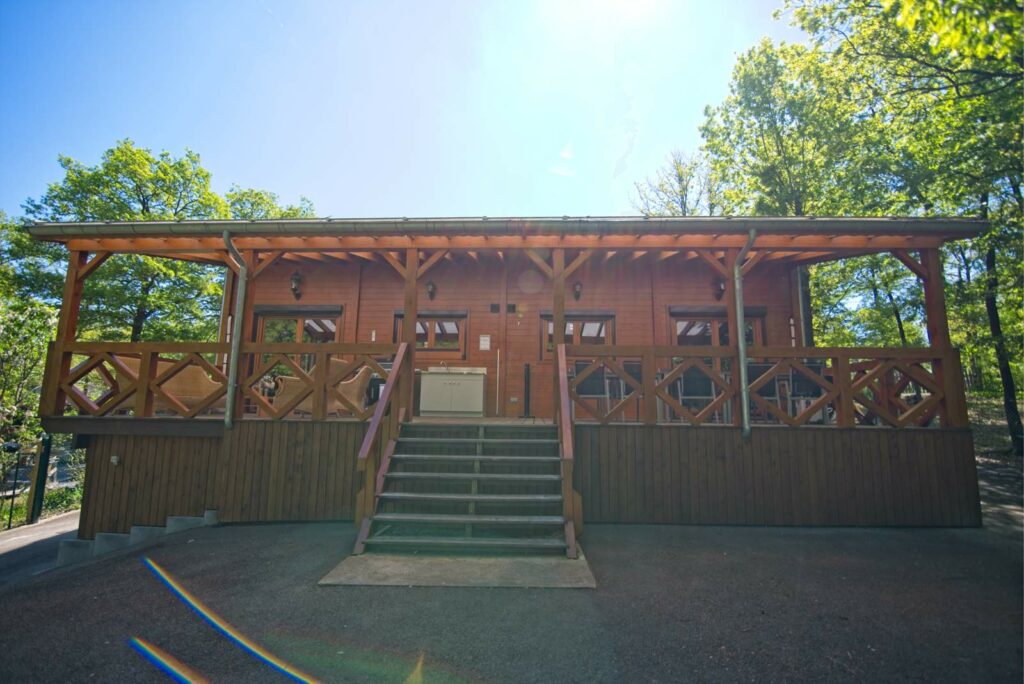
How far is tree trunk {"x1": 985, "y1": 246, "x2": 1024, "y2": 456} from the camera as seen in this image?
36.6 ft

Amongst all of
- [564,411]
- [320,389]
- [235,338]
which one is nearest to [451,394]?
[320,389]

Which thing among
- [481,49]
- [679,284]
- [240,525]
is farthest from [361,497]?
[481,49]

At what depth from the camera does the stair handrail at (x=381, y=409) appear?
13.6ft

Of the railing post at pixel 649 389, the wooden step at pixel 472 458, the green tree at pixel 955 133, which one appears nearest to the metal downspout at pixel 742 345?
the railing post at pixel 649 389

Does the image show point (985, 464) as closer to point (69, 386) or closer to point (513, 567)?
point (513, 567)

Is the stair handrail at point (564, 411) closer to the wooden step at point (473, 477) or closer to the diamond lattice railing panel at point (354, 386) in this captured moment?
the wooden step at point (473, 477)

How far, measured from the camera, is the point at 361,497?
14.1 ft

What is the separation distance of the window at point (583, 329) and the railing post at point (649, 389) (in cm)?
301

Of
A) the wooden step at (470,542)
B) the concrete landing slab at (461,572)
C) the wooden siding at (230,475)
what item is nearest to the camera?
the concrete landing slab at (461,572)

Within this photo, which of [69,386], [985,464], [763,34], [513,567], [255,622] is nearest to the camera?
[255,622]

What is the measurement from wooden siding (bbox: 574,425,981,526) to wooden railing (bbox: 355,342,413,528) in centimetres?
213

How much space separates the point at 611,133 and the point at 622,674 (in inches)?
557

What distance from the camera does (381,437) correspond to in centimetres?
502

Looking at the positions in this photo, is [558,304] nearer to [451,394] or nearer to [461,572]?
[451,394]
